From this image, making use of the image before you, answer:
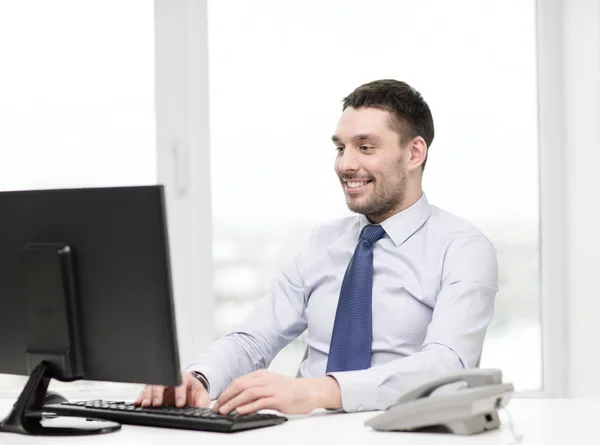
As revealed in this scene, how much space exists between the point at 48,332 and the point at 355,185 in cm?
101

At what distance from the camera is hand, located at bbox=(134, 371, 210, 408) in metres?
1.64

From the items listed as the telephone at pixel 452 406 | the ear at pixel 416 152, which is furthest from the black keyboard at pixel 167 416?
the ear at pixel 416 152

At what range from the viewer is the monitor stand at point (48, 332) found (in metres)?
1.48

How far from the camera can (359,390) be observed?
5.58ft

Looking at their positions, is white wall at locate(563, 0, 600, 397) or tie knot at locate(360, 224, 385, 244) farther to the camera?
white wall at locate(563, 0, 600, 397)

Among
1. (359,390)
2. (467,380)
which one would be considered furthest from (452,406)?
(359,390)

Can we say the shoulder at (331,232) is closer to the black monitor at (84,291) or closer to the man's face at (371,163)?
the man's face at (371,163)

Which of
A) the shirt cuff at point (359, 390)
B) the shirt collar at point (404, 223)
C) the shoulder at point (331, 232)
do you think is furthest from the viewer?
the shoulder at point (331, 232)

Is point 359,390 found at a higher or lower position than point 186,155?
lower

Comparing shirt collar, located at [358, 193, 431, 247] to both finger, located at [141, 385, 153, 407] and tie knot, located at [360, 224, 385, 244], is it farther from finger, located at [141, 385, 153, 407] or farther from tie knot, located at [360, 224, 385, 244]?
finger, located at [141, 385, 153, 407]

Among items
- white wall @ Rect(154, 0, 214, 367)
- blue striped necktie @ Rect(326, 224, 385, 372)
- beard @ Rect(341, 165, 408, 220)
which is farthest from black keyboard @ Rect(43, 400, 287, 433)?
white wall @ Rect(154, 0, 214, 367)

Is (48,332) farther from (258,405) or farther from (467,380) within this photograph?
(467,380)

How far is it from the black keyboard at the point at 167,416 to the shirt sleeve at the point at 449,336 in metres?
0.23

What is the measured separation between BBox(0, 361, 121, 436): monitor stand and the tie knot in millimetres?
934
